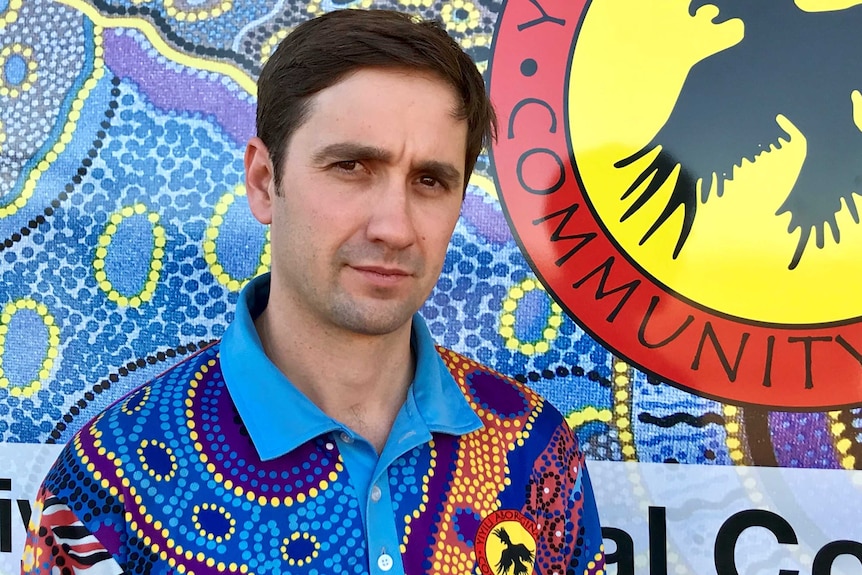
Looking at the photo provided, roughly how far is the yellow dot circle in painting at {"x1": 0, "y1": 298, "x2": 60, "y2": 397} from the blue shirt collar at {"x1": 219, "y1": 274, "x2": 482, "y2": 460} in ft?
2.49

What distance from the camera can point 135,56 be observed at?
5.42 feet

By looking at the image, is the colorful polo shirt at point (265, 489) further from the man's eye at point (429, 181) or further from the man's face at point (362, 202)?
the man's eye at point (429, 181)

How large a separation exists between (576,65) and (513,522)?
0.98 meters

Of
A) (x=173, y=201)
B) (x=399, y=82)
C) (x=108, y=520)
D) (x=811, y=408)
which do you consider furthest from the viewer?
(x=173, y=201)

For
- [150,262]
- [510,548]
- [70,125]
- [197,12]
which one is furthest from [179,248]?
[510,548]

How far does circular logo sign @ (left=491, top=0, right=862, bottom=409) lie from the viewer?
4.91 ft

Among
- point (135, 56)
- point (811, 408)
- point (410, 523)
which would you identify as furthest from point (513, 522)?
point (135, 56)

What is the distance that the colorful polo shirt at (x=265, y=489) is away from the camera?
37.0 inches

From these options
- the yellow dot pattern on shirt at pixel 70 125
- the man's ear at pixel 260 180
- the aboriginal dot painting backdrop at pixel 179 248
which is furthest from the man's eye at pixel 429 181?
the yellow dot pattern on shirt at pixel 70 125

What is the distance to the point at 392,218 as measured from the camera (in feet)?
3.34

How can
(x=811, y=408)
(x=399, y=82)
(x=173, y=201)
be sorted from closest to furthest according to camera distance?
(x=399, y=82)
(x=811, y=408)
(x=173, y=201)

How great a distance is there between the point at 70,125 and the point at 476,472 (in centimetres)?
128

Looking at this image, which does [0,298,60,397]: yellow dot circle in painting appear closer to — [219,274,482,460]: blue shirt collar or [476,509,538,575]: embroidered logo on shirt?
→ [219,274,482,460]: blue shirt collar

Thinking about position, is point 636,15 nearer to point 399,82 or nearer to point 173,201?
point 399,82
